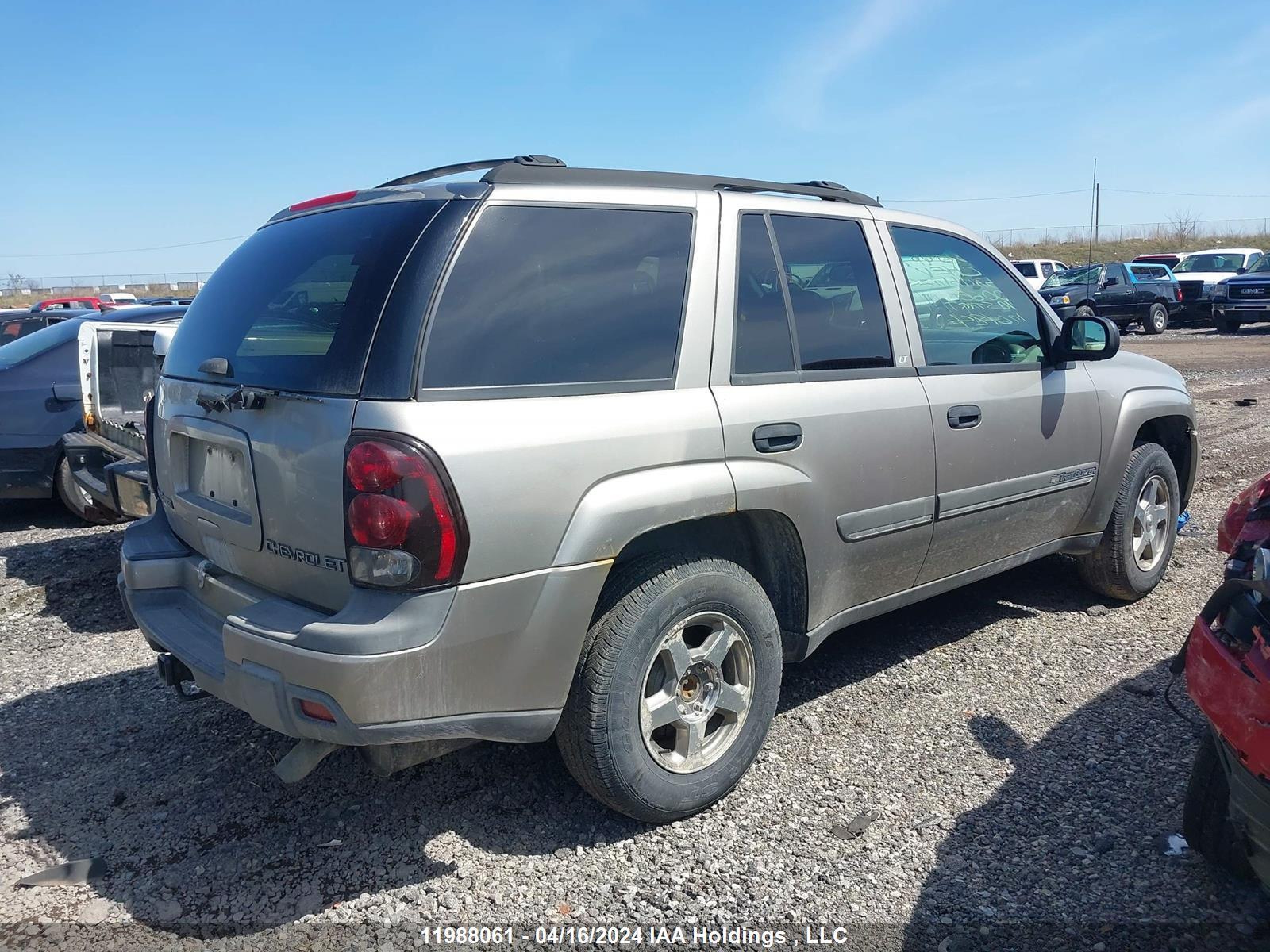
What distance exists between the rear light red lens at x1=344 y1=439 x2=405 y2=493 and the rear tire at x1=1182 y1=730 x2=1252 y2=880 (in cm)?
231

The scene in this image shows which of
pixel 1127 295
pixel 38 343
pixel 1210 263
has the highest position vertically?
pixel 1210 263

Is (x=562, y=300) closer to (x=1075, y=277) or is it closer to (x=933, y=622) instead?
(x=933, y=622)

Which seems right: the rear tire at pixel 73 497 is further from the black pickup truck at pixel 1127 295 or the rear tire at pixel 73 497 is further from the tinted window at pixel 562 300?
the black pickup truck at pixel 1127 295

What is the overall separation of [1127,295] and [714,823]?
24.3 meters

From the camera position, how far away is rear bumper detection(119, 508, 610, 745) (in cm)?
251

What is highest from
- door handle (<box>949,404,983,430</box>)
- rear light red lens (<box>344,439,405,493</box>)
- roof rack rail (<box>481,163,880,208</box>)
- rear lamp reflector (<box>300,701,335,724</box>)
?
roof rack rail (<box>481,163,880,208</box>)

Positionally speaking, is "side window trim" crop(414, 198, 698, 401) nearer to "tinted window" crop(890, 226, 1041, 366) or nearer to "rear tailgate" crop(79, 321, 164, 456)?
"tinted window" crop(890, 226, 1041, 366)

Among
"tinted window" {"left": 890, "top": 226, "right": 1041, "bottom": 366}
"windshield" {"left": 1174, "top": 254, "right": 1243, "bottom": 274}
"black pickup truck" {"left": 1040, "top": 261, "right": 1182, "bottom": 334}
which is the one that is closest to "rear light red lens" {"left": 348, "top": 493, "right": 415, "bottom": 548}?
"tinted window" {"left": 890, "top": 226, "right": 1041, "bottom": 366}

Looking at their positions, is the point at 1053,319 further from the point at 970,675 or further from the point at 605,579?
the point at 605,579

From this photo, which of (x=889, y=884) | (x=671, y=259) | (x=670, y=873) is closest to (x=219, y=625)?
(x=670, y=873)

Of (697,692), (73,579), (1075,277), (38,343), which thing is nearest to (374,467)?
(697,692)

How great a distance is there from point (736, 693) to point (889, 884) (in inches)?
29.1

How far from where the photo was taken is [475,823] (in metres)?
3.24

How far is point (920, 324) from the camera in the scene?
3969 millimetres
